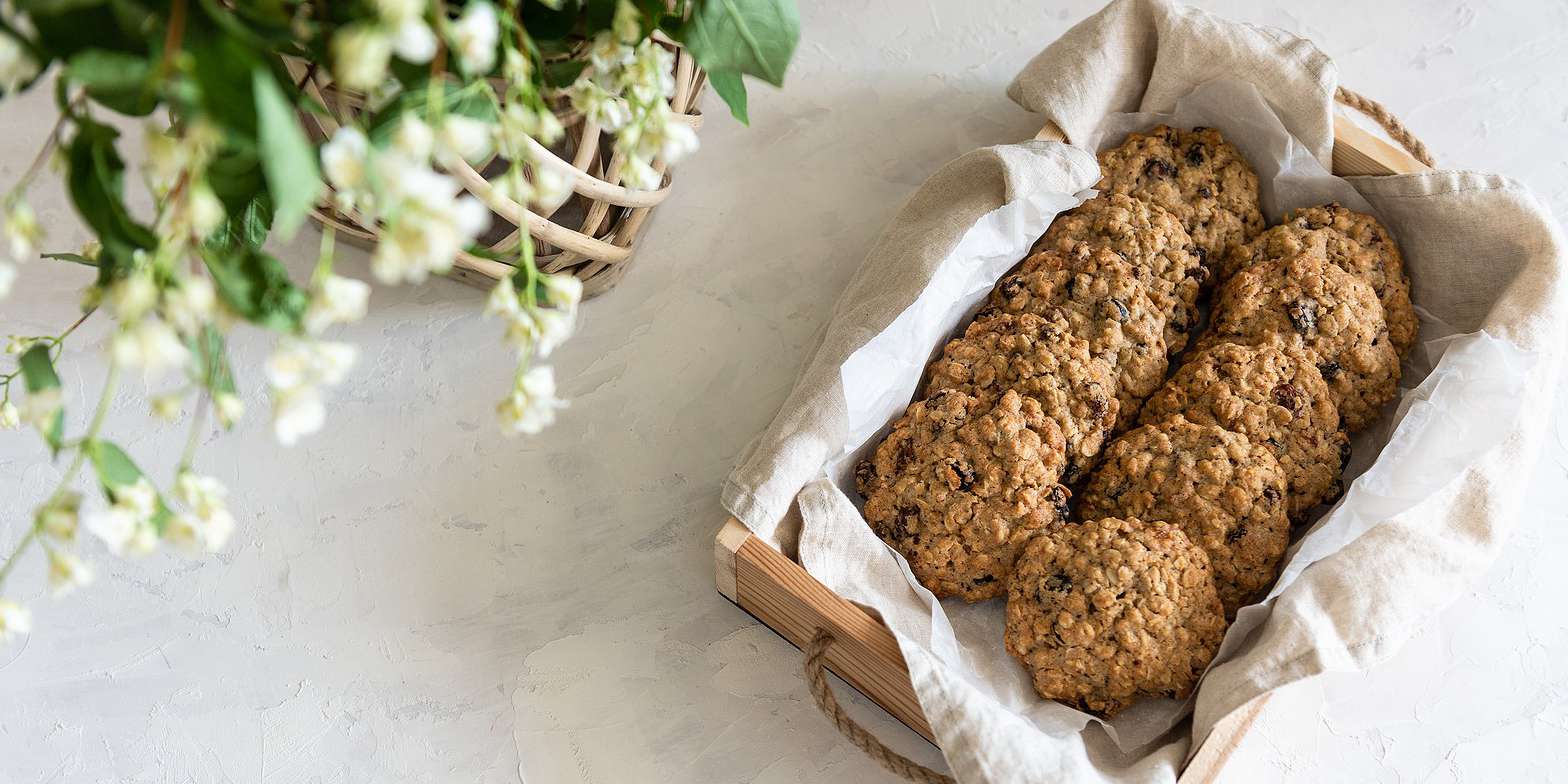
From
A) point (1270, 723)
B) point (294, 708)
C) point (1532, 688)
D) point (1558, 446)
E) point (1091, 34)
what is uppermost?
point (1091, 34)

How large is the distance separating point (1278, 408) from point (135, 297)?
35.7 inches

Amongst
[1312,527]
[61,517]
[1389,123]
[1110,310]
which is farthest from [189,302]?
→ [1389,123]

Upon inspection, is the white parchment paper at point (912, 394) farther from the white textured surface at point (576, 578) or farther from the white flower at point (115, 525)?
the white flower at point (115, 525)

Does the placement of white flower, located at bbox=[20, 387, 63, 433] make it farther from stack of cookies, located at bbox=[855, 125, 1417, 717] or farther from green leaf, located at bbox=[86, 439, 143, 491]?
stack of cookies, located at bbox=[855, 125, 1417, 717]

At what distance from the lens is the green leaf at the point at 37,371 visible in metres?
0.67

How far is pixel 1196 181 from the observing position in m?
1.22

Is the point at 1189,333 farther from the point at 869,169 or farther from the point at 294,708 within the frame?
the point at 294,708

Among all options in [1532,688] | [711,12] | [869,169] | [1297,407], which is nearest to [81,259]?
[711,12]

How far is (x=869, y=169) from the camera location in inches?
55.5

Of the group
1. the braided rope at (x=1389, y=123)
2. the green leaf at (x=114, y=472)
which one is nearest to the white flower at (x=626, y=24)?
the green leaf at (x=114, y=472)

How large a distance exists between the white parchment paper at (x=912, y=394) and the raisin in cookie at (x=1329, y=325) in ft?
0.11

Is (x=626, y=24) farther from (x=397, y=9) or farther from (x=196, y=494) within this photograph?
(x=196, y=494)

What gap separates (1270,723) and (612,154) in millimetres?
809

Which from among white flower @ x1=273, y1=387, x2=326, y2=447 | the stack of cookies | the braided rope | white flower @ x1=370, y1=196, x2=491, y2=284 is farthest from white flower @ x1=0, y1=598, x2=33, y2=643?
the braided rope
